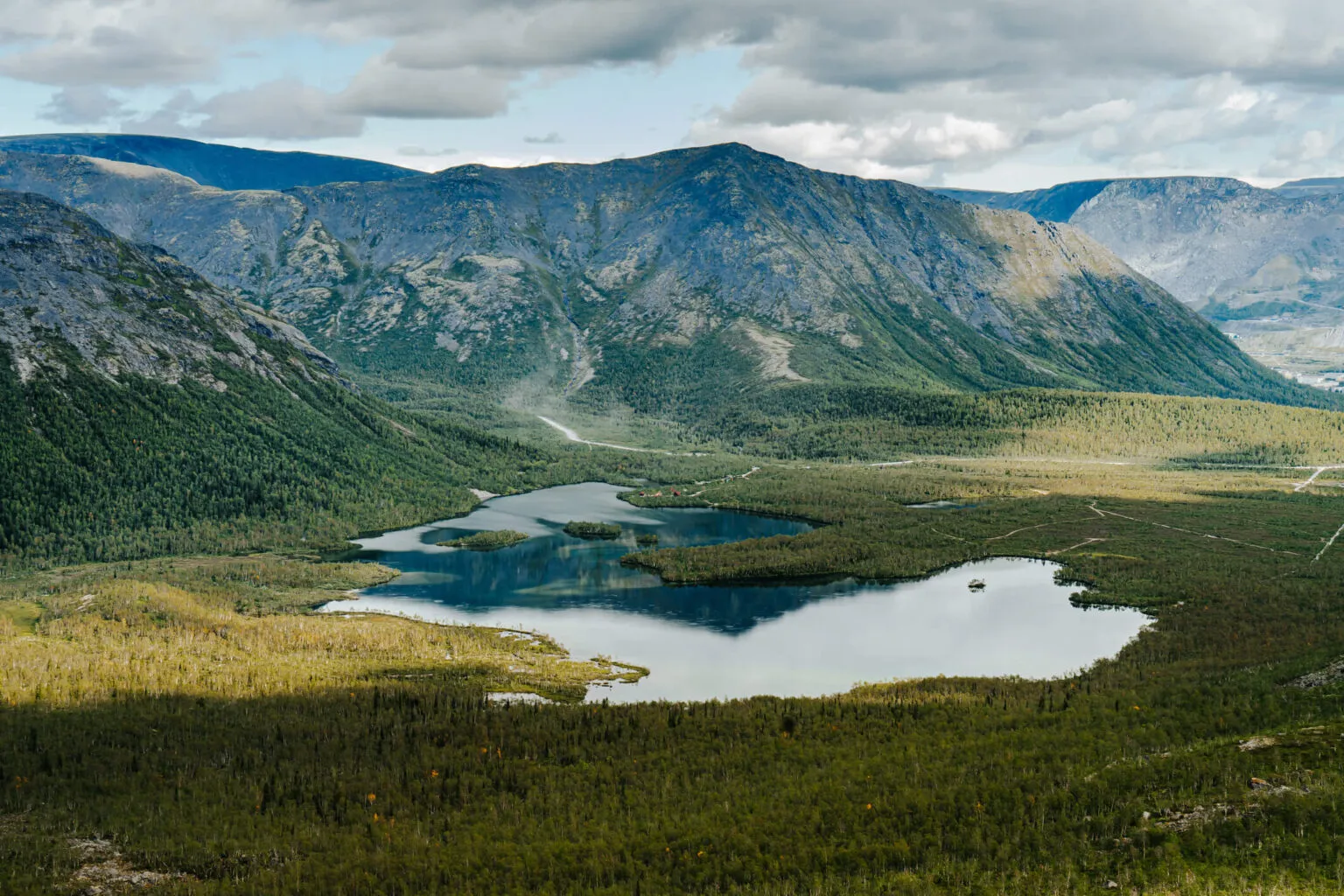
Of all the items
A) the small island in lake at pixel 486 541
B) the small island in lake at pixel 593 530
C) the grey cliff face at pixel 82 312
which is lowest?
the small island in lake at pixel 486 541

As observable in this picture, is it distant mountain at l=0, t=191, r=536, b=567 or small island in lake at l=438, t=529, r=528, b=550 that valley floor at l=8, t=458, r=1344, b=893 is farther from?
small island in lake at l=438, t=529, r=528, b=550

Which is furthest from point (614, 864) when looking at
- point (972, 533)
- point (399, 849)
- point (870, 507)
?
point (870, 507)

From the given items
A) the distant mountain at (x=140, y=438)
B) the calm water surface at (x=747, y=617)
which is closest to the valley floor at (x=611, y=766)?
the calm water surface at (x=747, y=617)

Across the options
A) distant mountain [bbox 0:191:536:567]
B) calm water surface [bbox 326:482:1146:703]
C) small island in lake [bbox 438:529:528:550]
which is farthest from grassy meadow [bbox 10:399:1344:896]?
small island in lake [bbox 438:529:528:550]

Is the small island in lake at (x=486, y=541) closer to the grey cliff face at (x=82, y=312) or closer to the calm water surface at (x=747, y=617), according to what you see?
the calm water surface at (x=747, y=617)

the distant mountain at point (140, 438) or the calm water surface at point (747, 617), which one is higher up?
the distant mountain at point (140, 438)

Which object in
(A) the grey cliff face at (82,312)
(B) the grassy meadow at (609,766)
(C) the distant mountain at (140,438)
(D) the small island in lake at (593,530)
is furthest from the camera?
(A) the grey cliff face at (82,312)

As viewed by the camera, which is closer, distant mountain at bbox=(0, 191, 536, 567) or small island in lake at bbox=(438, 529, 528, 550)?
distant mountain at bbox=(0, 191, 536, 567)
